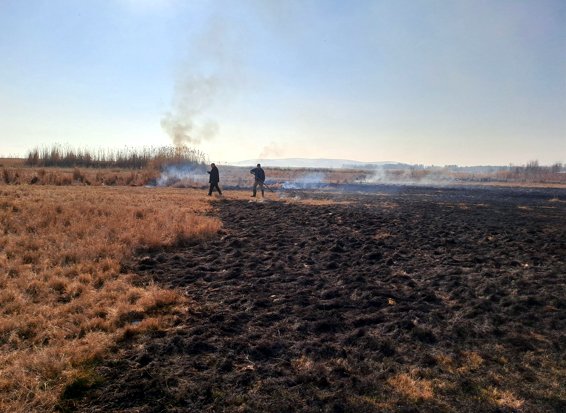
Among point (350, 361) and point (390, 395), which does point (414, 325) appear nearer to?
point (350, 361)

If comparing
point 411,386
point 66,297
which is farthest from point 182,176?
point 411,386

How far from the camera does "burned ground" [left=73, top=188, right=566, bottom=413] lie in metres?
3.50

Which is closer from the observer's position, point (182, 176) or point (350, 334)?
point (350, 334)

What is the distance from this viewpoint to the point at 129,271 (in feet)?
24.0

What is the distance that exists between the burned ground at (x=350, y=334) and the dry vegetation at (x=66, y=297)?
33 centimetres

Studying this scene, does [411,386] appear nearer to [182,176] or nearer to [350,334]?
[350,334]

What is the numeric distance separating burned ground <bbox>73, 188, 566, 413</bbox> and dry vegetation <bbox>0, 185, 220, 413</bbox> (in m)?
0.33

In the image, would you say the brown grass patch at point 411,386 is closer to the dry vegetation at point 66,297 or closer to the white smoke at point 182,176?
the dry vegetation at point 66,297

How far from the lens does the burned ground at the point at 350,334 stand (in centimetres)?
350

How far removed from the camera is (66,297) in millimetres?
5727

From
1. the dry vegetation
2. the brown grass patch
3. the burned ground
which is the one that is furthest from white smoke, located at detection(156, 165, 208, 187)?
the brown grass patch

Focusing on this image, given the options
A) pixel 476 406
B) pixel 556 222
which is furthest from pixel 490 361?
pixel 556 222

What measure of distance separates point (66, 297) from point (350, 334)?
13.3ft

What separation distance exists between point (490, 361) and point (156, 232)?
307 inches
